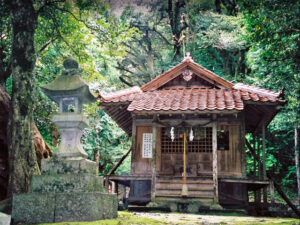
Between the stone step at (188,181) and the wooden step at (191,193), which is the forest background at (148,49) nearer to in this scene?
the stone step at (188,181)

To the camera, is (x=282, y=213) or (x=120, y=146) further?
(x=120, y=146)

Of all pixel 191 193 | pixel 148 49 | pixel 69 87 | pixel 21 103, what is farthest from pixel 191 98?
pixel 148 49

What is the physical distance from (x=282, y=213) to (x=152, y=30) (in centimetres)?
2180

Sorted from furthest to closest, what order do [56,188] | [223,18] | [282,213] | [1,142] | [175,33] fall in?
[175,33] → [223,18] → [282,213] → [1,142] → [56,188]

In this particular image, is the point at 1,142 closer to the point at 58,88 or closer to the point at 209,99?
the point at 58,88

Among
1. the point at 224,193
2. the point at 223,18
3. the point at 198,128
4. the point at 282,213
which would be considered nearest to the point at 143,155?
the point at 198,128

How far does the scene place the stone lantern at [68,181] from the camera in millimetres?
5730

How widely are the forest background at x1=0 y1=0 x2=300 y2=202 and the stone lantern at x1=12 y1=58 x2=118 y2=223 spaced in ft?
6.40

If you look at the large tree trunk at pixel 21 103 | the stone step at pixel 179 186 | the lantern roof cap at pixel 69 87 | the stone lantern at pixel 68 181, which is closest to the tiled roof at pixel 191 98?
the stone step at pixel 179 186

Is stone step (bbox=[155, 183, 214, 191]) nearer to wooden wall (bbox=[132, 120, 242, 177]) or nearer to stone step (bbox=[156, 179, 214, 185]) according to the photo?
stone step (bbox=[156, 179, 214, 185])

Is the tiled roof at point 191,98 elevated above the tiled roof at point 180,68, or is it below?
below

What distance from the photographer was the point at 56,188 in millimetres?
6027

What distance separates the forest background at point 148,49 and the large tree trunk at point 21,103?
5 cm

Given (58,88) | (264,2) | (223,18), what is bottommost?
(58,88)
